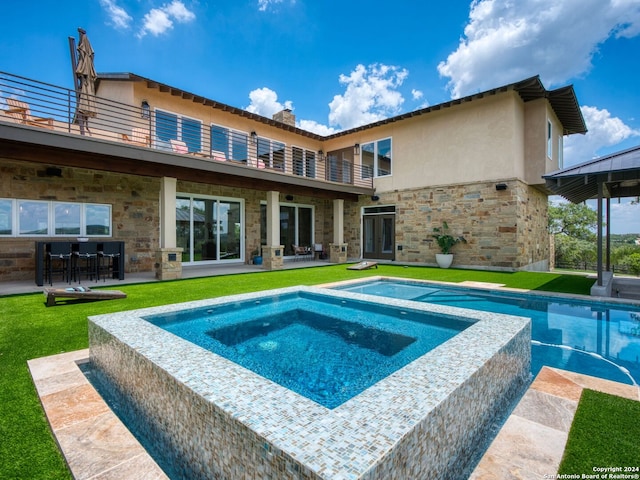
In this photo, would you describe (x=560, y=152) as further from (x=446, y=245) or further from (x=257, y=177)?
(x=257, y=177)

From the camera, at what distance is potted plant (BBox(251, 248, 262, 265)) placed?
13.9m

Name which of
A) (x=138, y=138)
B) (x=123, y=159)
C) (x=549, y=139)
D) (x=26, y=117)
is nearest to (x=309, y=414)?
(x=123, y=159)

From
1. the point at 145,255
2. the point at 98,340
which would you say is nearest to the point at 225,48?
the point at 145,255

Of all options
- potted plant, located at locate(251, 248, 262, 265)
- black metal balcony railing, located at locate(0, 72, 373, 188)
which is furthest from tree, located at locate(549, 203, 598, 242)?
potted plant, located at locate(251, 248, 262, 265)

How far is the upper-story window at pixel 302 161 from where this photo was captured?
635 inches

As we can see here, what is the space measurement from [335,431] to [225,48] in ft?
60.5

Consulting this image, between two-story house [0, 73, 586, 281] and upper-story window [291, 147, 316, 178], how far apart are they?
8 cm

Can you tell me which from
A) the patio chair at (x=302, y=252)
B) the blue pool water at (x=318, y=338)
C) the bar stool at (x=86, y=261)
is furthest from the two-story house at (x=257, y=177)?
the blue pool water at (x=318, y=338)

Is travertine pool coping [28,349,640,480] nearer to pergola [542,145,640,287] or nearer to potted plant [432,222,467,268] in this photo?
pergola [542,145,640,287]

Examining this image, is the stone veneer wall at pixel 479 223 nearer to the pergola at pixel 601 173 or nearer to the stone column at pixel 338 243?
the stone column at pixel 338 243

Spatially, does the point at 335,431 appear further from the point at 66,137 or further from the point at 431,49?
the point at 431,49

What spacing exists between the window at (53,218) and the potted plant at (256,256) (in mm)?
5529

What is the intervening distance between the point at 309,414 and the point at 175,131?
39.9ft

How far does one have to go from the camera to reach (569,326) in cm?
543
